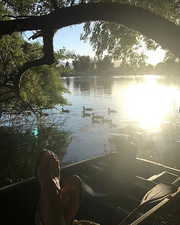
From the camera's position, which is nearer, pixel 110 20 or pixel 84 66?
pixel 110 20

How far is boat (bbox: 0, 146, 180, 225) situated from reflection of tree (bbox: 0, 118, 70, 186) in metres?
5.34

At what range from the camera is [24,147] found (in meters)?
16.8

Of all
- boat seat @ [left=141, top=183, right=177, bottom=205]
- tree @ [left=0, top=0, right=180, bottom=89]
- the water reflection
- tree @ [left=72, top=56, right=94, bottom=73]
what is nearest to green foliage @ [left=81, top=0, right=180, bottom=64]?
tree @ [left=0, top=0, right=180, bottom=89]

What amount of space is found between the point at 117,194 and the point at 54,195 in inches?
182

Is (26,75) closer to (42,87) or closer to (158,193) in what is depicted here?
(42,87)

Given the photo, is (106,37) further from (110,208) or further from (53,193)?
(53,193)

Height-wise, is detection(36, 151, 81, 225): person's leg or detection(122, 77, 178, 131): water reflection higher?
detection(36, 151, 81, 225): person's leg

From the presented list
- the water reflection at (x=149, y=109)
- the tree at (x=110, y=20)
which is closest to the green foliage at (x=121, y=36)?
the tree at (x=110, y=20)

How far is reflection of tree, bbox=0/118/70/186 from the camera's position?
42.3 feet

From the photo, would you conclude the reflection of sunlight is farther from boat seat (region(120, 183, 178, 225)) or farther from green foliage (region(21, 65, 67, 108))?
boat seat (region(120, 183, 178, 225))

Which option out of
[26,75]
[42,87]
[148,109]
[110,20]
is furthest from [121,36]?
[148,109]

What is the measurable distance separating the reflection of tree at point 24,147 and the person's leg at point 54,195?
877 centimetres

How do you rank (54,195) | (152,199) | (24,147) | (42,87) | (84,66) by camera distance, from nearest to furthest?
(54,195)
(152,199)
(24,147)
(42,87)
(84,66)

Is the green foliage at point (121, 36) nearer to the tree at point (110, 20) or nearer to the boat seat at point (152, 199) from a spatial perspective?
the tree at point (110, 20)
